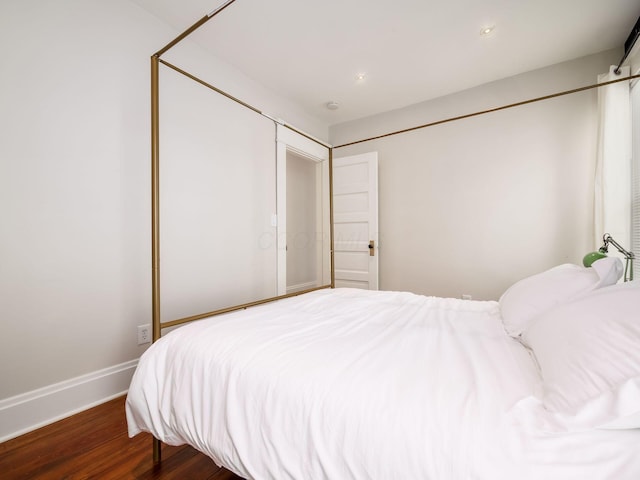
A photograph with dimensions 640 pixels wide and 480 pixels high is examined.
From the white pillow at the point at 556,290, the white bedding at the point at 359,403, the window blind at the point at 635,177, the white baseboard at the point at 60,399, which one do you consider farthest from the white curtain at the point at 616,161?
the white baseboard at the point at 60,399

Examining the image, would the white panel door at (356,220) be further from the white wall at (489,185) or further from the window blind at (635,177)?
the window blind at (635,177)

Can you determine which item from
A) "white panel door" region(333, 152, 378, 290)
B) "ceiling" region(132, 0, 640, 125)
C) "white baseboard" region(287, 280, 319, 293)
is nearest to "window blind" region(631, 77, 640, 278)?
"ceiling" region(132, 0, 640, 125)

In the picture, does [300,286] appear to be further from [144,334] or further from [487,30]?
[487,30]

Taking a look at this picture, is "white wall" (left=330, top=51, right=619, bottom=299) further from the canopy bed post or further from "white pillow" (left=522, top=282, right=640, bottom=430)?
the canopy bed post

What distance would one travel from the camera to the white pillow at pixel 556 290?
114 centimetres

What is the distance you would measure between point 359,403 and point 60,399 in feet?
6.39

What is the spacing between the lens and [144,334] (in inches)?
80.0

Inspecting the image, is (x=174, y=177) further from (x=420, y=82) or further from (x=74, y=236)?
(x=420, y=82)

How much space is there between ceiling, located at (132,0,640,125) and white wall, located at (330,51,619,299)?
0.87 feet

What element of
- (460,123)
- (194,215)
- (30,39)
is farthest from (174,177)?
(460,123)

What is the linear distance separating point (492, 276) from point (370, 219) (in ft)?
4.87

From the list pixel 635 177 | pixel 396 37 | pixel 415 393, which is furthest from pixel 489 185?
pixel 415 393

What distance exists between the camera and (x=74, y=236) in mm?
1716

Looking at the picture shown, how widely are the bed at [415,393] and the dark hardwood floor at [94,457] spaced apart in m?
0.24
